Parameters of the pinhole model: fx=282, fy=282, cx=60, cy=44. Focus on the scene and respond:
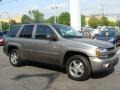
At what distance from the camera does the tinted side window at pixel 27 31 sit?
10.6 meters

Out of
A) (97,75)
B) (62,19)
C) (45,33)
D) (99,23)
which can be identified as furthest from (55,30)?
(99,23)

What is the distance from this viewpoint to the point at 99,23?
389 feet

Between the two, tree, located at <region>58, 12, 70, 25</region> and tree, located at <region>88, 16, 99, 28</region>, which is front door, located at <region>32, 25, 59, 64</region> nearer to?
tree, located at <region>58, 12, 70, 25</region>

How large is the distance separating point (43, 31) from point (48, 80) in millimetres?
2004

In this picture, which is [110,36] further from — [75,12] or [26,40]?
[75,12]

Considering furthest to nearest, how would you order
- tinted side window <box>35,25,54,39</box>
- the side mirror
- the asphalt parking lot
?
1. tinted side window <box>35,25,54,39</box>
2. the side mirror
3. the asphalt parking lot

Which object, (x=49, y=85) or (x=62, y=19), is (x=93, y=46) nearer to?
(x=49, y=85)

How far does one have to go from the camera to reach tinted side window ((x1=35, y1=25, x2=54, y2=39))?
9841 mm

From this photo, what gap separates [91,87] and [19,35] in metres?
4.46

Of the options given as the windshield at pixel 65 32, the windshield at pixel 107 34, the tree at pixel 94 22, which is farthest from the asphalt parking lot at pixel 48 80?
the tree at pixel 94 22

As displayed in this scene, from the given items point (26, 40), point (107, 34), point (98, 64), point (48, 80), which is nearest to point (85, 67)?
point (98, 64)

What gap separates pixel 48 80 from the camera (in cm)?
888

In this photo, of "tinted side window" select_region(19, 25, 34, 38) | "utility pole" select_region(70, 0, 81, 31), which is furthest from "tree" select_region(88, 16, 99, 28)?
"tinted side window" select_region(19, 25, 34, 38)

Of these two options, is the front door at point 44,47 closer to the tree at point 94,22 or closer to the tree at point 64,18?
the tree at point 64,18
